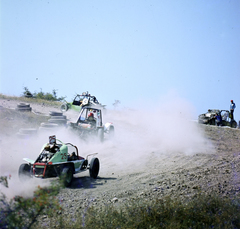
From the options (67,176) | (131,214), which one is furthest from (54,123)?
(131,214)

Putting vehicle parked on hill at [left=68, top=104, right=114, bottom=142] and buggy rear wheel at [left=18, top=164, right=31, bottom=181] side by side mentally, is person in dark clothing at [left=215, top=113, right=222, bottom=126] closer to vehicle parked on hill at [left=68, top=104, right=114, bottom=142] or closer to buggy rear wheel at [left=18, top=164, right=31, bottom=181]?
vehicle parked on hill at [left=68, top=104, right=114, bottom=142]

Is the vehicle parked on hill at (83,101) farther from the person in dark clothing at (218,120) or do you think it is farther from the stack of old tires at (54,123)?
the person in dark clothing at (218,120)

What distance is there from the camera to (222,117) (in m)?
23.6

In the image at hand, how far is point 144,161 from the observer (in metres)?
12.3

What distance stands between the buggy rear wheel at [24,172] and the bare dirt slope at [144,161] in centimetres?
18

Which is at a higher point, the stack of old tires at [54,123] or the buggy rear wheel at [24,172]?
the stack of old tires at [54,123]

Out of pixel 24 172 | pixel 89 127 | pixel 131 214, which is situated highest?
pixel 89 127

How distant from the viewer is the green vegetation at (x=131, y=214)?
18.3ft

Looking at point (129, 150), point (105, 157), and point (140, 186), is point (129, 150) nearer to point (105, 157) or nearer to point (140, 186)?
point (105, 157)

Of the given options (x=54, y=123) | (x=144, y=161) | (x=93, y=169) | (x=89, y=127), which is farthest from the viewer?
(x=54, y=123)

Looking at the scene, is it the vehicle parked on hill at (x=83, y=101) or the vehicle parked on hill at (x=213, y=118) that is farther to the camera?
the vehicle parked on hill at (x=213, y=118)

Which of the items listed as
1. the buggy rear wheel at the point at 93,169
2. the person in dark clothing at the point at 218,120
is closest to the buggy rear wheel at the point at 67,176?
the buggy rear wheel at the point at 93,169

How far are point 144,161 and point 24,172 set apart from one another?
532 cm

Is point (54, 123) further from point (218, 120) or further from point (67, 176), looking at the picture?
point (218, 120)
